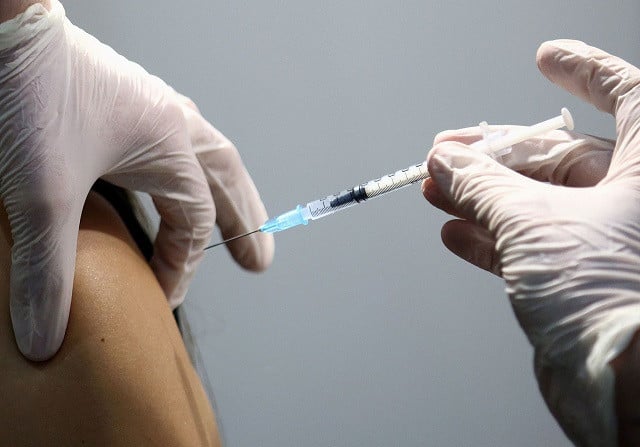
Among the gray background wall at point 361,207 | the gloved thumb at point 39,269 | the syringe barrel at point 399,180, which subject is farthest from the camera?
the gray background wall at point 361,207

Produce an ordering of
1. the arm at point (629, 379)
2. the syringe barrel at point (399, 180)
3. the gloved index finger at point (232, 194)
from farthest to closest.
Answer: the gloved index finger at point (232, 194) < the syringe barrel at point (399, 180) < the arm at point (629, 379)

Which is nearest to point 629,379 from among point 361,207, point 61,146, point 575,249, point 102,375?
point 575,249

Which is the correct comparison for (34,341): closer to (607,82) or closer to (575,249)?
(575,249)

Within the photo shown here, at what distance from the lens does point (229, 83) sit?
5.43 feet

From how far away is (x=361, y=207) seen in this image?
1.71 meters

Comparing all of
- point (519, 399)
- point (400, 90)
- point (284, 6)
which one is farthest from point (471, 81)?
point (519, 399)

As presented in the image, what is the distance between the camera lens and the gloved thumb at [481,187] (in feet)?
2.86

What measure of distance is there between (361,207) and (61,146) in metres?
0.83

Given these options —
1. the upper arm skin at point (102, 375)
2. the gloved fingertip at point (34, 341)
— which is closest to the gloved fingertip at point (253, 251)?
the upper arm skin at point (102, 375)

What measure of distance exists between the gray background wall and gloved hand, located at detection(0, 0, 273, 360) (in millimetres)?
491

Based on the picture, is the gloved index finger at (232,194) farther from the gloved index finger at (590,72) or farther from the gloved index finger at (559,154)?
the gloved index finger at (590,72)

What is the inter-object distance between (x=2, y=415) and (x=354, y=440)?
0.93m

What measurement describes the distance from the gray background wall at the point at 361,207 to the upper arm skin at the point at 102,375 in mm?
647

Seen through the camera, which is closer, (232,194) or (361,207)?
(232,194)
